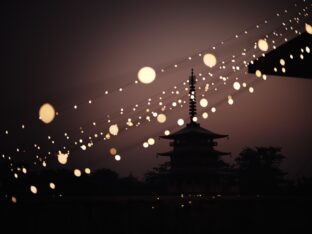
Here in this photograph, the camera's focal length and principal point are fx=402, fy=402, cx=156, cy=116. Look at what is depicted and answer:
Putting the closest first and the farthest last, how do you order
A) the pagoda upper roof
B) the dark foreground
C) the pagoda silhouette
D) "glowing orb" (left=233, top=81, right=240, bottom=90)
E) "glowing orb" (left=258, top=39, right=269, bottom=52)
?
the dark foreground < "glowing orb" (left=258, top=39, right=269, bottom=52) < "glowing orb" (left=233, top=81, right=240, bottom=90) < the pagoda silhouette < the pagoda upper roof

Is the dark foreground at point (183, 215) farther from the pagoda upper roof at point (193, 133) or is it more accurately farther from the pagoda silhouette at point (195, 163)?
the pagoda upper roof at point (193, 133)

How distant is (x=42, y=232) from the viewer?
4891 millimetres

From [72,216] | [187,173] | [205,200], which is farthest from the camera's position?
[187,173]

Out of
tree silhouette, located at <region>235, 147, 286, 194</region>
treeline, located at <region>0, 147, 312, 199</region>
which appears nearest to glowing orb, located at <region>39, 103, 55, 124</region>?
treeline, located at <region>0, 147, 312, 199</region>

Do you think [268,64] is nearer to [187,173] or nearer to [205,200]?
[205,200]

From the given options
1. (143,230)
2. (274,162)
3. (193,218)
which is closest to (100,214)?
(143,230)

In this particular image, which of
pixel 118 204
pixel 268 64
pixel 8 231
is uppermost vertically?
pixel 268 64

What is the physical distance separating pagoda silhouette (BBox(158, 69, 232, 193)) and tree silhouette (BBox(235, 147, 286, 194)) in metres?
3.20

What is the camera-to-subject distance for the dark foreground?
14.2 ft

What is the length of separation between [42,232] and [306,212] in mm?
3081

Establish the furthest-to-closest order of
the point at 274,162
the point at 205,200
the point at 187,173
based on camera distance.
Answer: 1. the point at 274,162
2. the point at 187,173
3. the point at 205,200

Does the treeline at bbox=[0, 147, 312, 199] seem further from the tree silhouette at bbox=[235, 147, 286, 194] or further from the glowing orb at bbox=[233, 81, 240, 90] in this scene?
the glowing orb at bbox=[233, 81, 240, 90]

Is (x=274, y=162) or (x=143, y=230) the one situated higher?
(x=274, y=162)

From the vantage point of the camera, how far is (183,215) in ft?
14.5
